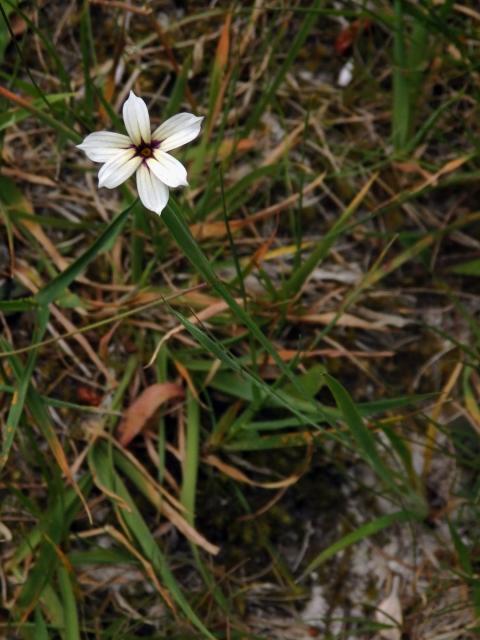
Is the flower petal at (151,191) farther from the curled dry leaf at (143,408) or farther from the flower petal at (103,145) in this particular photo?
the curled dry leaf at (143,408)

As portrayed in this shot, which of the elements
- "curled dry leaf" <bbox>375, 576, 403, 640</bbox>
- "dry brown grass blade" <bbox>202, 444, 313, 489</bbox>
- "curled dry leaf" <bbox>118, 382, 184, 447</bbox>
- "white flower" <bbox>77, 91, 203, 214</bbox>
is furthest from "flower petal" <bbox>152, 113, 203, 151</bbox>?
"curled dry leaf" <bbox>375, 576, 403, 640</bbox>

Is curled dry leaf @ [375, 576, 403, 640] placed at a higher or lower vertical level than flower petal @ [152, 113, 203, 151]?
lower

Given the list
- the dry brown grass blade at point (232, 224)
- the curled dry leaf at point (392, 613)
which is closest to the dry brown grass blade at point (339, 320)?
the dry brown grass blade at point (232, 224)

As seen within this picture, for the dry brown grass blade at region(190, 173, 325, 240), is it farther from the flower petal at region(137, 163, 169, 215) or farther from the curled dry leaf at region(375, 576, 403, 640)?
the curled dry leaf at region(375, 576, 403, 640)

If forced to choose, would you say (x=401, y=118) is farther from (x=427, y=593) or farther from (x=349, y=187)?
(x=427, y=593)

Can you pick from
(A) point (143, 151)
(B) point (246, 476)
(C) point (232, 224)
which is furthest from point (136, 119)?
(B) point (246, 476)

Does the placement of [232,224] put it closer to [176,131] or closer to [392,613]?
[176,131]
